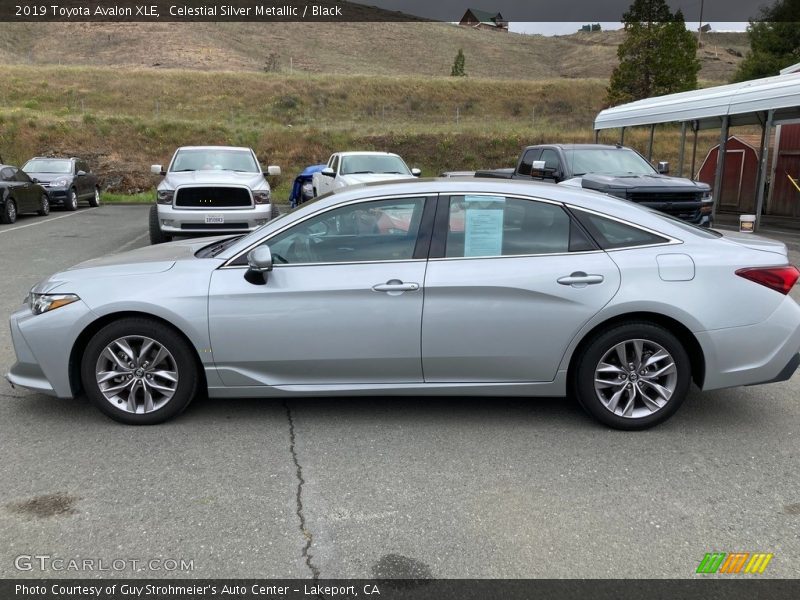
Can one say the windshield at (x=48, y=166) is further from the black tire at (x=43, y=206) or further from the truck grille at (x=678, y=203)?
the truck grille at (x=678, y=203)

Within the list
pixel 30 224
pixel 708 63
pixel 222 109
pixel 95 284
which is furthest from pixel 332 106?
pixel 708 63

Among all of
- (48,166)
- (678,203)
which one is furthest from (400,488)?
(48,166)

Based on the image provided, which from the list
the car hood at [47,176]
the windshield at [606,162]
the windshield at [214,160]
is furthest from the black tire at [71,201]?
the windshield at [606,162]

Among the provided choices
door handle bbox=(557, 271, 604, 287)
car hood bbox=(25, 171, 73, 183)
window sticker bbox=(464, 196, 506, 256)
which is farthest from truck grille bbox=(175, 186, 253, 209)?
car hood bbox=(25, 171, 73, 183)

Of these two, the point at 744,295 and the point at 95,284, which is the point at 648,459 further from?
the point at 95,284

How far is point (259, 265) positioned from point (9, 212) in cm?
1499

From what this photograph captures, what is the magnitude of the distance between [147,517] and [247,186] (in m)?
8.19

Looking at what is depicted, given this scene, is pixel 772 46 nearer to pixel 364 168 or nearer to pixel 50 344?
pixel 364 168

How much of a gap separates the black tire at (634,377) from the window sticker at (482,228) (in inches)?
34.4

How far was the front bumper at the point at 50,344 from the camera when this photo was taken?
13.6 ft

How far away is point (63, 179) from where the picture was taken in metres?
19.7

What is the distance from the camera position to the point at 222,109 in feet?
144

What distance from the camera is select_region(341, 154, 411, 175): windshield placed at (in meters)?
14.0

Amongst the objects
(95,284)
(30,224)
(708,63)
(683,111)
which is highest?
(708,63)
